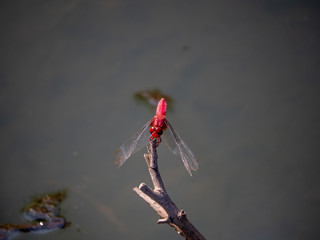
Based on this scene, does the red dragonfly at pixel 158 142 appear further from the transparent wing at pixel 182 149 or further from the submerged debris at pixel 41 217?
the submerged debris at pixel 41 217

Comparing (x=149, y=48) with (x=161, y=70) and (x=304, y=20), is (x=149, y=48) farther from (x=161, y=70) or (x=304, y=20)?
(x=304, y=20)

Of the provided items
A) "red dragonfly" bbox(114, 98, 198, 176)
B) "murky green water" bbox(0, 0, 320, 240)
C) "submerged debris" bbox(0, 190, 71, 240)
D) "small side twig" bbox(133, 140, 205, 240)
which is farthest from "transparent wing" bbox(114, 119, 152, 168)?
"submerged debris" bbox(0, 190, 71, 240)

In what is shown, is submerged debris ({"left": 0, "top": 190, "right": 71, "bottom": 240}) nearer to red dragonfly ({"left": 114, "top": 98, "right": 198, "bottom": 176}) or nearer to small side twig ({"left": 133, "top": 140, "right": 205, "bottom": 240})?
red dragonfly ({"left": 114, "top": 98, "right": 198, "bottom": 176})

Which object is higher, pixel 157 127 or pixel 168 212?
pixel 157 127

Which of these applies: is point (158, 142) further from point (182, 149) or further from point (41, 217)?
point (41, 217)

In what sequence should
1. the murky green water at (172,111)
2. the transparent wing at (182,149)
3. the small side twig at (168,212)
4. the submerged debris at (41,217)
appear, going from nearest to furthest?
the small side twig at (168,212) < the transparent wing at (182,149) < the submerged debris at (41,217) < the murky green water at (172,111)

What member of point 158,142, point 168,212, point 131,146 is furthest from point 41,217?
point 168,212

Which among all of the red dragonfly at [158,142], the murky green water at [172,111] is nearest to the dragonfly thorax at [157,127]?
the red dragonfly at [158,142]
